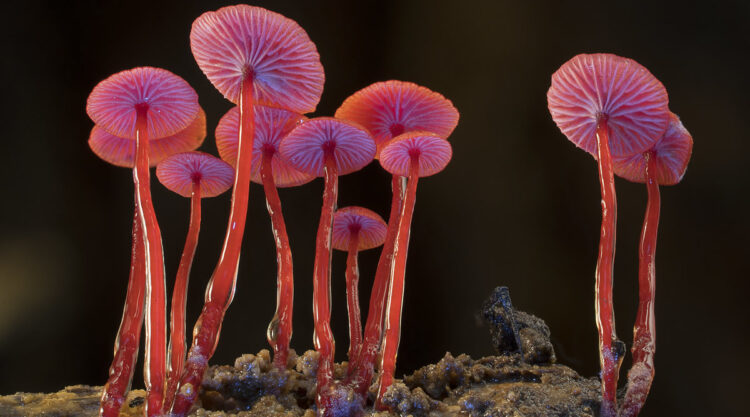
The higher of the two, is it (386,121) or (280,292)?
(386,121)

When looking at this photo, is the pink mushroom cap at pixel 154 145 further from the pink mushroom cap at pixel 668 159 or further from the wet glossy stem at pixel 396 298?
the pink mushroom cap at pixel 668 159

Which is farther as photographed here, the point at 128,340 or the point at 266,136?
the point at 266,136

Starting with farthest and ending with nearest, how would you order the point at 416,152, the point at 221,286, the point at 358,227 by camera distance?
the point at 358,227 < the point at 416,152 < the point at 221,286

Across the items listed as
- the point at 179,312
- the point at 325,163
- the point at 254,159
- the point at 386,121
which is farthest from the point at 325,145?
the point at 179,312

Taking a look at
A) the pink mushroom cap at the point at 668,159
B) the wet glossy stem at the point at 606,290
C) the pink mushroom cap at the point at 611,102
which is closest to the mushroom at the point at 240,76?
the pink mushroom cap at the point at 611,102

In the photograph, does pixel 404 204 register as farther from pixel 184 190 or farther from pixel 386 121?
pixel 184 190

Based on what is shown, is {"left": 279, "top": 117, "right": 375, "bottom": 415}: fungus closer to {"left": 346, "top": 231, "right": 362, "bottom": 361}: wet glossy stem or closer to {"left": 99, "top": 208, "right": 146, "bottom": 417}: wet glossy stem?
{"left": 346, "top": 231, "right": 362, "bottom": 361}: wet glossy stem

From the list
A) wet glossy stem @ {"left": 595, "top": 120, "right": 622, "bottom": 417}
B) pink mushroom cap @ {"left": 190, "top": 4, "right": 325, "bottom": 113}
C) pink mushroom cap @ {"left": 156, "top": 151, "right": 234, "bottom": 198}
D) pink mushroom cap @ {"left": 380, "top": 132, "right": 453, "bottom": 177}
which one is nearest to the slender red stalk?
pink mushroom cap @ {"left": 156, "top": 151, "right": 234, "bottom": 198}
